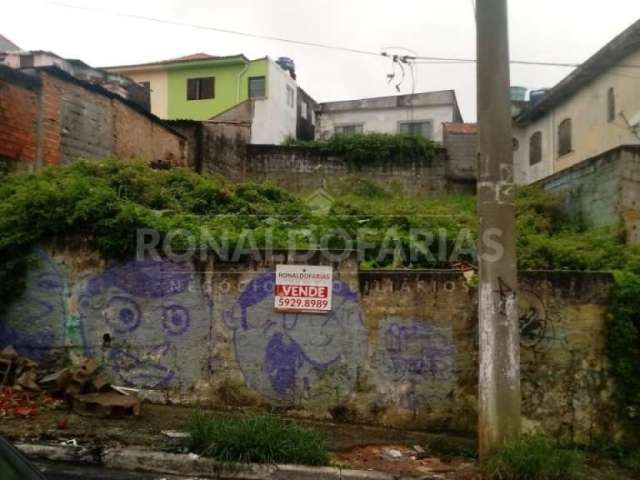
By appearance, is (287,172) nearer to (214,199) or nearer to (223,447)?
(214,199)

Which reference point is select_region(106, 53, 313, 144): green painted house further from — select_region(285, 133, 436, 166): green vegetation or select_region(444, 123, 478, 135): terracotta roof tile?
select_region(444, 123, 478, 135): terracotta roof tile

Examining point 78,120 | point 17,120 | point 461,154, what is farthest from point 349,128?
point 17,120

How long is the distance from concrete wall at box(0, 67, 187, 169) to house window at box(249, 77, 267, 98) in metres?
14.2

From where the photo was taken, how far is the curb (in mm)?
5508

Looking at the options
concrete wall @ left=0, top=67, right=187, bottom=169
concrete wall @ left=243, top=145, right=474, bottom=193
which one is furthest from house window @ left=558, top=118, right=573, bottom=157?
concrete wall @ left=0, top=67, right=187, bottom=169

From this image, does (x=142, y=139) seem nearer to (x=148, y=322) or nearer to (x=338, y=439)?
(x=148, y=322)

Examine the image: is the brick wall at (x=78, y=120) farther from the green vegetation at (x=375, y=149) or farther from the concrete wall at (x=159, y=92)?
the concrete wall at (x=159, y=92)

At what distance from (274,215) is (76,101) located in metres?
5.47

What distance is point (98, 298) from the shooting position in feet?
26.1

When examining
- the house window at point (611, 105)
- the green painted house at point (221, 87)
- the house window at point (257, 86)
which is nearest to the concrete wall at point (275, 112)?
the green painted house at point (221, 87)

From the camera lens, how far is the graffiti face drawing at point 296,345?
7430 millimetres

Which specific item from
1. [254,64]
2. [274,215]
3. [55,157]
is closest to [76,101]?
[55,157]

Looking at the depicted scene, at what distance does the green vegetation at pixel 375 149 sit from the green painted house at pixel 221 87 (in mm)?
6329

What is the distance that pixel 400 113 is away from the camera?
102 feet
